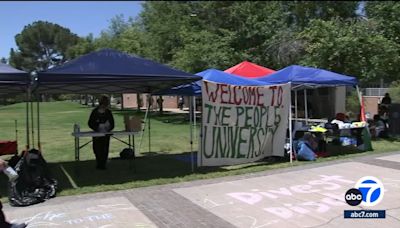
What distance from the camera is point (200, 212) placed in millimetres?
7262

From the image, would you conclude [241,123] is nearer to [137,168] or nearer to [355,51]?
[137,168]

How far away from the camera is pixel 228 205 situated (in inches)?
300

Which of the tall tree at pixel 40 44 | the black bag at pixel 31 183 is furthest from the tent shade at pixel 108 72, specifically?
the tall tree at pixel 40 44

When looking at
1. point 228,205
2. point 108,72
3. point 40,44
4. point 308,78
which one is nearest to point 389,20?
point 308,78

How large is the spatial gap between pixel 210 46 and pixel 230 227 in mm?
20025

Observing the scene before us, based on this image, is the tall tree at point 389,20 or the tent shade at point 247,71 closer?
the tent shade at point 247,71

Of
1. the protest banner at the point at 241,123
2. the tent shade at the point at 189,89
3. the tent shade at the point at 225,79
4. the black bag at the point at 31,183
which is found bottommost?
the black bag at the point at 31,183

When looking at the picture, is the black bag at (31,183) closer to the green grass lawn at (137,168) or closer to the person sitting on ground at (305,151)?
the green grass lawn at (137,168)

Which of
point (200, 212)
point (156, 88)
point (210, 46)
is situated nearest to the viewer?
point (200, 212)

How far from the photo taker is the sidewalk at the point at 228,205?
6746 millimetres

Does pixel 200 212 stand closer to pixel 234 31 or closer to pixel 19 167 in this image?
pixel 19 167

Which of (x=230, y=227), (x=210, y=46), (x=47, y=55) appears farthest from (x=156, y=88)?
(x=47, y=55)

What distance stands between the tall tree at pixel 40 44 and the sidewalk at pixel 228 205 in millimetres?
92753

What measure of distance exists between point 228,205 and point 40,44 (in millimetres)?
97321
